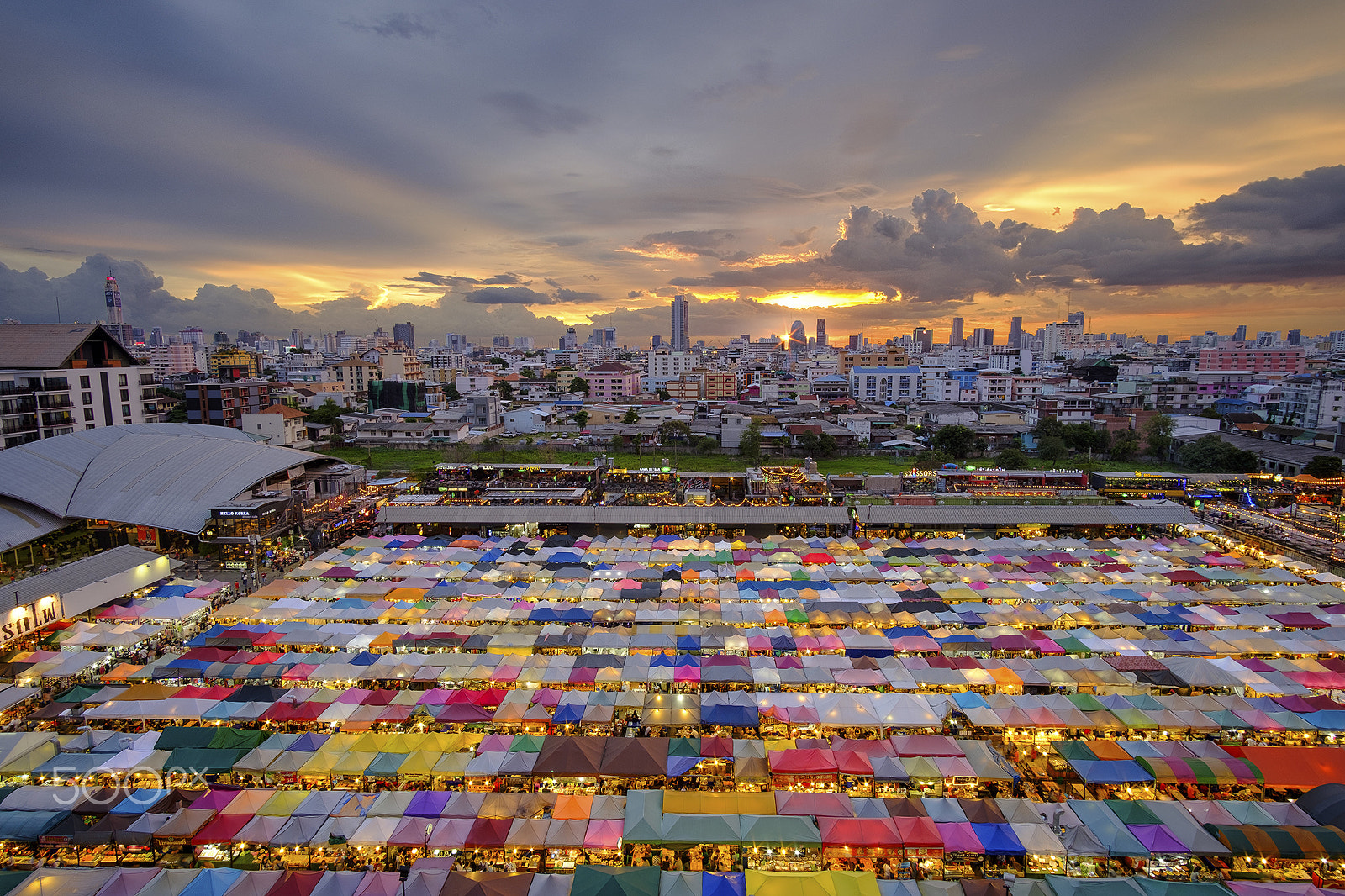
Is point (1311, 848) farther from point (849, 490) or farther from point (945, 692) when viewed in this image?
point (849, 490)

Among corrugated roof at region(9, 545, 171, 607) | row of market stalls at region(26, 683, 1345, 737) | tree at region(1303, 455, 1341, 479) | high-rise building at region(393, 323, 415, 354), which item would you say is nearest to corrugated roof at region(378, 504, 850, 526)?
corrugated roof at region(9, 545, 171, 607)

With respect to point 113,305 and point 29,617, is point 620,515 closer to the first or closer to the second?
point 29,617

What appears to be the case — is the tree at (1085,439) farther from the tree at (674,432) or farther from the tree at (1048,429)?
the tree at (674,432)

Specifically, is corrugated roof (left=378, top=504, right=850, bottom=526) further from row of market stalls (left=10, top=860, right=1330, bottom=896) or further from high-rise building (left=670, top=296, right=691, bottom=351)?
high-rise building (left=670, top=296, right=691, bottom=351)

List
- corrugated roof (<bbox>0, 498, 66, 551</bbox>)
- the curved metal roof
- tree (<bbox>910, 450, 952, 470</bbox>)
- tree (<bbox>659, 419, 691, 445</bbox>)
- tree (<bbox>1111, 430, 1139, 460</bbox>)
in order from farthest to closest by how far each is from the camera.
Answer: tree (<bbox>659, 419, 691, 445</bbox>) → tree (<bbox>1111, 430, 1139, 460</bbox>) → tree (<bbox>910, 450, 952, 470</bbox>) → the curved metal roof → corrugated roof (<bbox>0, 498, 66, 551</bbox>)

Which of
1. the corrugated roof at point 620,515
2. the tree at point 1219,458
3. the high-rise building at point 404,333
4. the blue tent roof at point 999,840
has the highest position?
the high-rise building at point 404,333

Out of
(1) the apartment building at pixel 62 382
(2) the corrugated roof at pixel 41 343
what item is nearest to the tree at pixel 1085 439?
(1) the apartment building at pixel 62 382

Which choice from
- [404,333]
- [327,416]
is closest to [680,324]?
[404,333]
